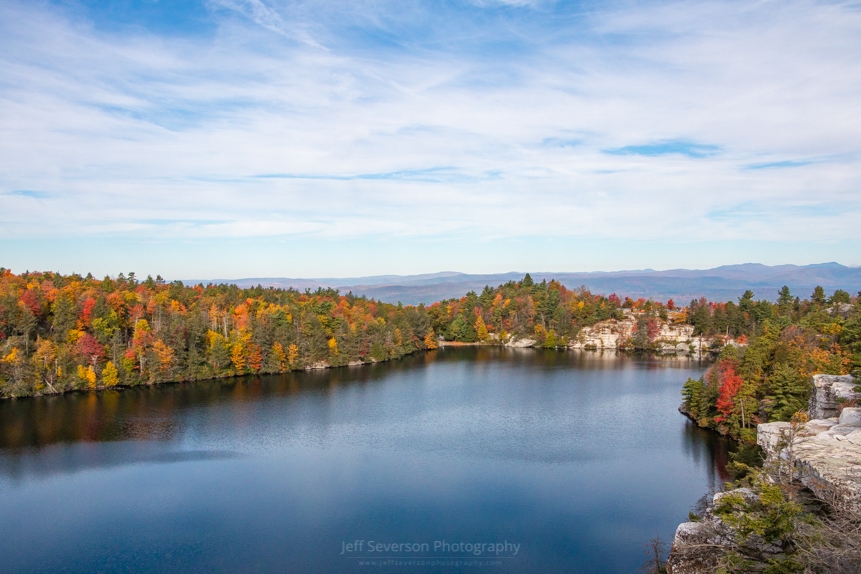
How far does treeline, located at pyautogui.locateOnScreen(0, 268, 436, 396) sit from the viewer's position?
5847 cm

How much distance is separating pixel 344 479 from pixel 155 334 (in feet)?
133

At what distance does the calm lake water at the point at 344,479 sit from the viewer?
2505 centimetres

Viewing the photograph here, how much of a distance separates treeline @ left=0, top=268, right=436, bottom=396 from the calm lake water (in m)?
4.36

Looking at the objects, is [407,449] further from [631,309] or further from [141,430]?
[631,309]

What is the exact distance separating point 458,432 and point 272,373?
111 ft

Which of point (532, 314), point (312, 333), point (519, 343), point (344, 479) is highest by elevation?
point (532, 314)

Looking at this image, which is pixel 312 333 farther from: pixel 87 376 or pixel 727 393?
pixel 727 393

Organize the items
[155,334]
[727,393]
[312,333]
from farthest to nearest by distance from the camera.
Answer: [312,333] → [155,334] → [727,393]

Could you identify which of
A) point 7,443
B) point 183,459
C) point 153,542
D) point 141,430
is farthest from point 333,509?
point 7,443

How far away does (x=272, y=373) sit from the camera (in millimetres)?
69938

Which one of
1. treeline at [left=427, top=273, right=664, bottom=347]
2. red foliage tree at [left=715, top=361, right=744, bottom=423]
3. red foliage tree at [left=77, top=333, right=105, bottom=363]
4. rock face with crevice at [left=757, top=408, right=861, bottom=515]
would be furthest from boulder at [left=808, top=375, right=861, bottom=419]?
treeline at [left=427, top=273, right=664, bottom=347]

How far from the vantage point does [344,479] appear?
33281 millimetres

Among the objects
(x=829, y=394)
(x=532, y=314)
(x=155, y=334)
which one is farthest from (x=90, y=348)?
(x=532, y=314)

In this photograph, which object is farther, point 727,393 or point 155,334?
point 155,334
